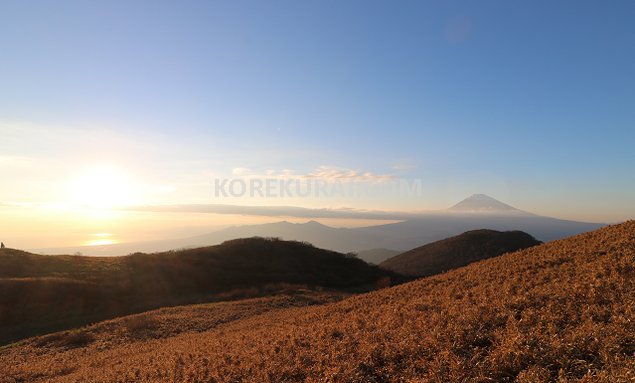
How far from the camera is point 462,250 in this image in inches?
3319

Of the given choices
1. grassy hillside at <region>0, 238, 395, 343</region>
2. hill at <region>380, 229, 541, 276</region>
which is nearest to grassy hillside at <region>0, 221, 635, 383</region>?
grassy hillside at <region>0, 238, 395, 343</region>

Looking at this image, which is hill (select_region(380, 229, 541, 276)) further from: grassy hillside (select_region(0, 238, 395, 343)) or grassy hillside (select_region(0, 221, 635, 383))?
grassy hillside (select_region(0, 221, 635, 383))

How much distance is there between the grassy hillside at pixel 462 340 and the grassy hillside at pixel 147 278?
16.1m

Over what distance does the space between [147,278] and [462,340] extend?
142 feet

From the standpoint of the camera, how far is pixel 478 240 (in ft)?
288

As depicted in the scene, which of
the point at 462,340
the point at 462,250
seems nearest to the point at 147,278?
the point at 462,340

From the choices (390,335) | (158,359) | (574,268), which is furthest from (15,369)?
(574,268)

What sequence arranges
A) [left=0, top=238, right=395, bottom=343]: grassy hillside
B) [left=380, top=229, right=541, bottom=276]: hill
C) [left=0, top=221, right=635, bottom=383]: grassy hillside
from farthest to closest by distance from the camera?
1. [left=380, top=229, right=541, bottom=276]: hill
2. [left=0, top=238, right=395, bottom=343]: grassy hillside
3. [left=0, top=221, right=635, bottom=383]: grassy hillside

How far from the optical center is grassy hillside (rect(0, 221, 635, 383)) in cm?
704

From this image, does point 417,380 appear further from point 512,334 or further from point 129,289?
point 129,289

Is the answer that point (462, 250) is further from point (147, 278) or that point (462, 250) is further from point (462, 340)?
point (462, 340)

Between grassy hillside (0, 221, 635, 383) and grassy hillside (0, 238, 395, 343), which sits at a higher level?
grassy hillside (0, 221, 635, 383)

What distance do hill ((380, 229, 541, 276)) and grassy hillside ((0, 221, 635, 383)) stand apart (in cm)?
6033

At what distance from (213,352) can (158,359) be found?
2330 mm
